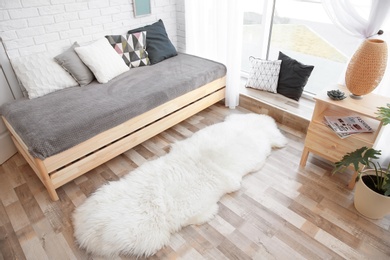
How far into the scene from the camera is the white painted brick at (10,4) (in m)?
1.91

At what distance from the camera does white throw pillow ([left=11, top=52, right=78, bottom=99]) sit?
204 cm

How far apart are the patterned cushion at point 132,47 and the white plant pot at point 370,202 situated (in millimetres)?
2187

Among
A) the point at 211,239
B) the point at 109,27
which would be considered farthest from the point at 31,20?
the point at 211,239

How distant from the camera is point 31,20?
6.81 ft

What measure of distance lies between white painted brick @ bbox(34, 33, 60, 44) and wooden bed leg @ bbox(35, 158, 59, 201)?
3.70ft

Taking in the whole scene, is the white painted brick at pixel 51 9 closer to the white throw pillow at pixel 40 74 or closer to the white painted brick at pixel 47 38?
the white painted brick at pixel 47 38

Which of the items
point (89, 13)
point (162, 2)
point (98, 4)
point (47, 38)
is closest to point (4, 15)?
point (47, 38)

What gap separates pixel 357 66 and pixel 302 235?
1142 millimetres

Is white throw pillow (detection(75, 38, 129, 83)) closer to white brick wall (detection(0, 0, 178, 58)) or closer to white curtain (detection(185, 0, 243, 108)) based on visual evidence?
white brick wall (detection(0, 0, 178, 58))

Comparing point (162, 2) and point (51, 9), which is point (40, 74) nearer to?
point (51, 9)

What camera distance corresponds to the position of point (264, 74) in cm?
278

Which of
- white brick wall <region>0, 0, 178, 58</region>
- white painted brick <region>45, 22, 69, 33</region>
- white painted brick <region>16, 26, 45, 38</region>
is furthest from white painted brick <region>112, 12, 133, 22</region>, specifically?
white painted brick <region>16, 26, 45, 38</region>

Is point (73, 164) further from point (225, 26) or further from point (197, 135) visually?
point (225, 26)

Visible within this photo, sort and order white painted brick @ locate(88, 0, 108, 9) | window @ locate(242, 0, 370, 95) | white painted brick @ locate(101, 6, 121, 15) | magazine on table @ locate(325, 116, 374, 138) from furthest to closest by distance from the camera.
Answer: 1. window @ locate(242, 0, 370, 95)
2. white painted brick @ locate(101, 6, 121, 15)
3. white painted brick @ locate(88, 0, 108, 9)
4. magazine on table @ locate(325, 116, 374, 138)
